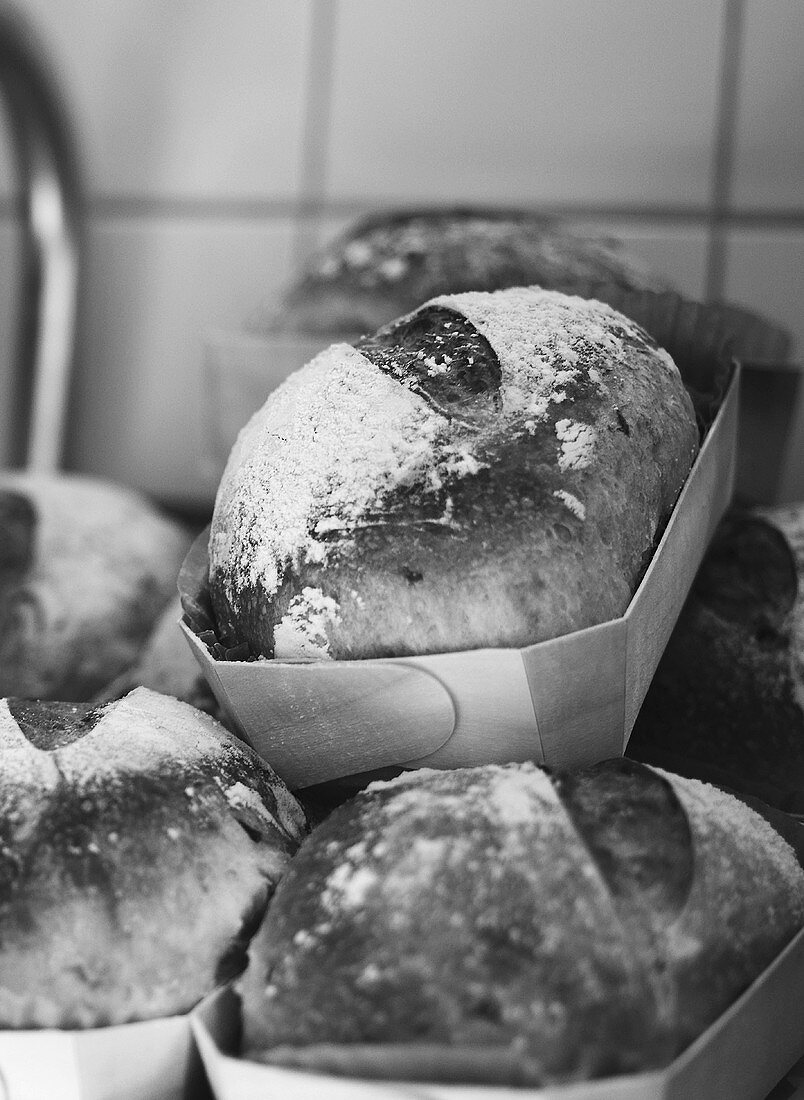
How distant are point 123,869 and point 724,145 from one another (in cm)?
125

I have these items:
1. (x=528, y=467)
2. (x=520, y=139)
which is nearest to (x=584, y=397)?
(x=528, y=467)

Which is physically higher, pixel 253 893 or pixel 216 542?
pixel 216 542

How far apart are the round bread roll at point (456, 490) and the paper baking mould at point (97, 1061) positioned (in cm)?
22

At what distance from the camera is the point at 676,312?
2.87 feet

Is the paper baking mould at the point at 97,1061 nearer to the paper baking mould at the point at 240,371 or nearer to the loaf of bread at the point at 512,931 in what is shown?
the loaf of bread at the point at 512,931

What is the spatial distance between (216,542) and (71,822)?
230 millimetres

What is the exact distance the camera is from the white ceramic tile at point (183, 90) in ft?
5.73

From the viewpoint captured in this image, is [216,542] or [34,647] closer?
[216,542]

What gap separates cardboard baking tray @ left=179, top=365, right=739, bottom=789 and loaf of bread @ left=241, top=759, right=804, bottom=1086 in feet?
0.12

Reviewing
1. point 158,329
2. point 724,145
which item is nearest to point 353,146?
point 158,329

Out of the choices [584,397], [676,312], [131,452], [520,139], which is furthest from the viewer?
[131,452]

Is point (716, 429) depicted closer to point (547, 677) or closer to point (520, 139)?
point (547, 677)

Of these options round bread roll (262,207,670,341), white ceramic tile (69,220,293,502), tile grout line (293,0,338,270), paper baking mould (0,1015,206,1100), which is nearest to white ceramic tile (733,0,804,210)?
round bread roll (262,207,670,341)

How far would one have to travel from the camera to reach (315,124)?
5.67 feet
